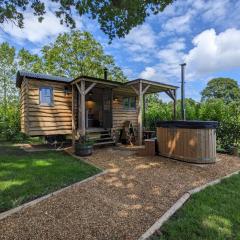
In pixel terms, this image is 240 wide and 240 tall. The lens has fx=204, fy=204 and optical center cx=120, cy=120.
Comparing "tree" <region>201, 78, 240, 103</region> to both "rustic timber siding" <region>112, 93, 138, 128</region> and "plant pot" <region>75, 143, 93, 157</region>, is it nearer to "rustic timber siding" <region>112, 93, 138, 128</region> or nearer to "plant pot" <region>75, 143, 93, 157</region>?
"rustic timber siding" <region>112, 93, 138, 128</region>

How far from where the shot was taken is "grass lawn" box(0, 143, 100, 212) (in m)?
3.81

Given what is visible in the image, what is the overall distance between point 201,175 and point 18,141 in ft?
37.0

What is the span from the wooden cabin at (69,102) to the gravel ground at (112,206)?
4136mm

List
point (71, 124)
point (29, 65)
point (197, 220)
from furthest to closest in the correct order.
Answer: point (29, 65) < point (71, 124) < point (197, 220)

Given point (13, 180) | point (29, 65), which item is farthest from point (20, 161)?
point (29, 65)

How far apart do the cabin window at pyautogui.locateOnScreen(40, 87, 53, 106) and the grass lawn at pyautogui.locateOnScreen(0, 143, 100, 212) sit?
10.7ft

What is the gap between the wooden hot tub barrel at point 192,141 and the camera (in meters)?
6.40

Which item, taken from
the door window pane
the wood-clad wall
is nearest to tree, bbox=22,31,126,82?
the door window pane

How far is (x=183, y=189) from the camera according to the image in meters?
4.37

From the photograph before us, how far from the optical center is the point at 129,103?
13.4 m

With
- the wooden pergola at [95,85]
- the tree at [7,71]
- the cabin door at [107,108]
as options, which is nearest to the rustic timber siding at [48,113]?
the wooden pergola at [95,85]

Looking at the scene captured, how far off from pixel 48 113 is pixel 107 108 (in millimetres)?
3233

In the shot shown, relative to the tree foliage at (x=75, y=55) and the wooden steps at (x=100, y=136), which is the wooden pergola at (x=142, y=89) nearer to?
the wooden steps at (x=100, y=136)

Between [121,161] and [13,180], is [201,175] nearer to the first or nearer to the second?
[121,161]
